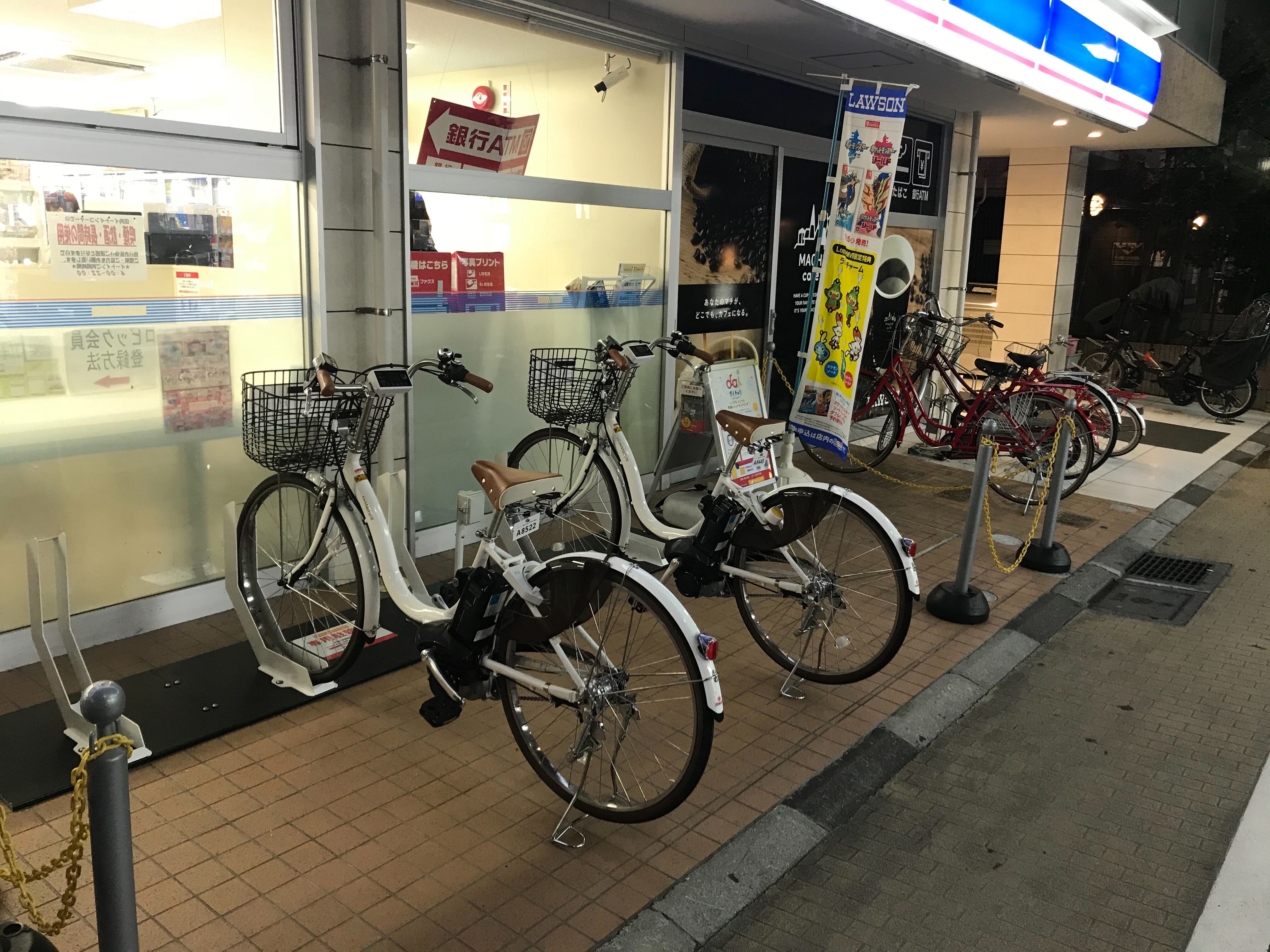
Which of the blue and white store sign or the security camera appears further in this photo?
the security camera

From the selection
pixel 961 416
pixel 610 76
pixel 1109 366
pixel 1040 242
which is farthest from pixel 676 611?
pixel 1040 242

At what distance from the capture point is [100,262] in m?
4.30

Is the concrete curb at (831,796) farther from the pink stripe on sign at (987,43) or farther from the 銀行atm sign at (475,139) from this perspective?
the 銀行atm sign at (475,139)

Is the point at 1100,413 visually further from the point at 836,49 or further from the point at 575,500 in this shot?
the point at 575,500

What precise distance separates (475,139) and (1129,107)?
24.3 ft

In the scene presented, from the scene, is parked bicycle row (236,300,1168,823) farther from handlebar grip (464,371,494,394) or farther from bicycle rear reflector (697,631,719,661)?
handlebar grip (464,371,494,394)

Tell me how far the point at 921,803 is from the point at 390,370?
2.65 m

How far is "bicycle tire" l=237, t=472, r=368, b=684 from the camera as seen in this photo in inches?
162

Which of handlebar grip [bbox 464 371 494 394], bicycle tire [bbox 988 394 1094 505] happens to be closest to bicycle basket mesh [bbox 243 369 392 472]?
handlebar grip [bbox 464 371 494 394]

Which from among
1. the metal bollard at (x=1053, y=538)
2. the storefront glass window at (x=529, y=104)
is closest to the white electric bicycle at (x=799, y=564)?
the storefront glass window at (x=529, y=104)

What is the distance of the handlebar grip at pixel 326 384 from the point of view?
3.79 meters

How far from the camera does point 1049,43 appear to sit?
25.5 feet

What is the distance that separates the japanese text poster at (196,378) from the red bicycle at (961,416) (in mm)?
4784

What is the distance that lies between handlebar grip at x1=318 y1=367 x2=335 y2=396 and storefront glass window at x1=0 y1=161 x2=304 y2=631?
1.26m
